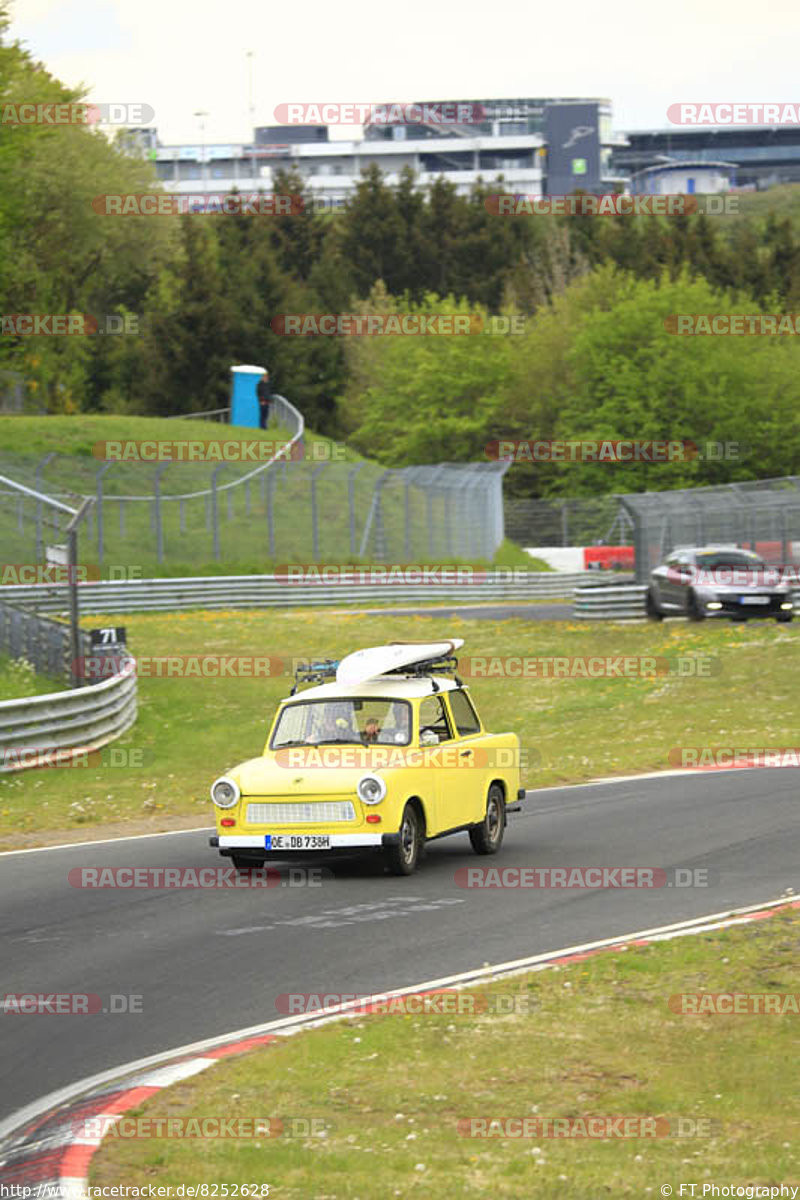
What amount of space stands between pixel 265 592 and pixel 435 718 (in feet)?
104

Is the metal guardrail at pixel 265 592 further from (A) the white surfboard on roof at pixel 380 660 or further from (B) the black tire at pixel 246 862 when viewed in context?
(B) the black tire at pixel 246 862

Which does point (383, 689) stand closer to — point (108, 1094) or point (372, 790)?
point (372, 790)

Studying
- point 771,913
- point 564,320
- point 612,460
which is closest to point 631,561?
point 612,460

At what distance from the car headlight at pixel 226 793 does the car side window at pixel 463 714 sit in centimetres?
225

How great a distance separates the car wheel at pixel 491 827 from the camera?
47.6ft

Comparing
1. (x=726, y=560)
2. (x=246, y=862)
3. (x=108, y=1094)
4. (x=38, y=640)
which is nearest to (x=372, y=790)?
(x=246, y=862)

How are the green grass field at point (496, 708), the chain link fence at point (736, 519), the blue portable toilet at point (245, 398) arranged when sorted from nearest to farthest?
the green grass field at point (496, 708), the chain link fence at point (736, 519), the blue portable toilet at point (245, 398)

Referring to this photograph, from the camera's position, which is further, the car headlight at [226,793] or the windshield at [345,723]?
the windshield at [345,723]

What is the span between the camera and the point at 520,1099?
7254 millimetres

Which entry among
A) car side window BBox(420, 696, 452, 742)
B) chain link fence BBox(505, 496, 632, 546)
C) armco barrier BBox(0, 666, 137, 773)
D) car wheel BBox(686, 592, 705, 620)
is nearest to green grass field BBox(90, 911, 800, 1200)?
car side window BBox(420, 696, 452, 742)

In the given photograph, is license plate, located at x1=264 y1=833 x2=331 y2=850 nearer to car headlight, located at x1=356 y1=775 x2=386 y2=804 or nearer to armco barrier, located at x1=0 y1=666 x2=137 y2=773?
car headlight, located at x1=356 y1=775 x2=386 y2=804

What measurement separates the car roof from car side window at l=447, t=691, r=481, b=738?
0.48 ft

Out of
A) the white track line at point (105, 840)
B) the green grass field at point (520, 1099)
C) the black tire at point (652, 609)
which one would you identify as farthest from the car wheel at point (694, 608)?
the green grass field at point (520, 1099)

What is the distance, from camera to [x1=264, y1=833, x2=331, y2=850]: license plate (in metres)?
13.1
